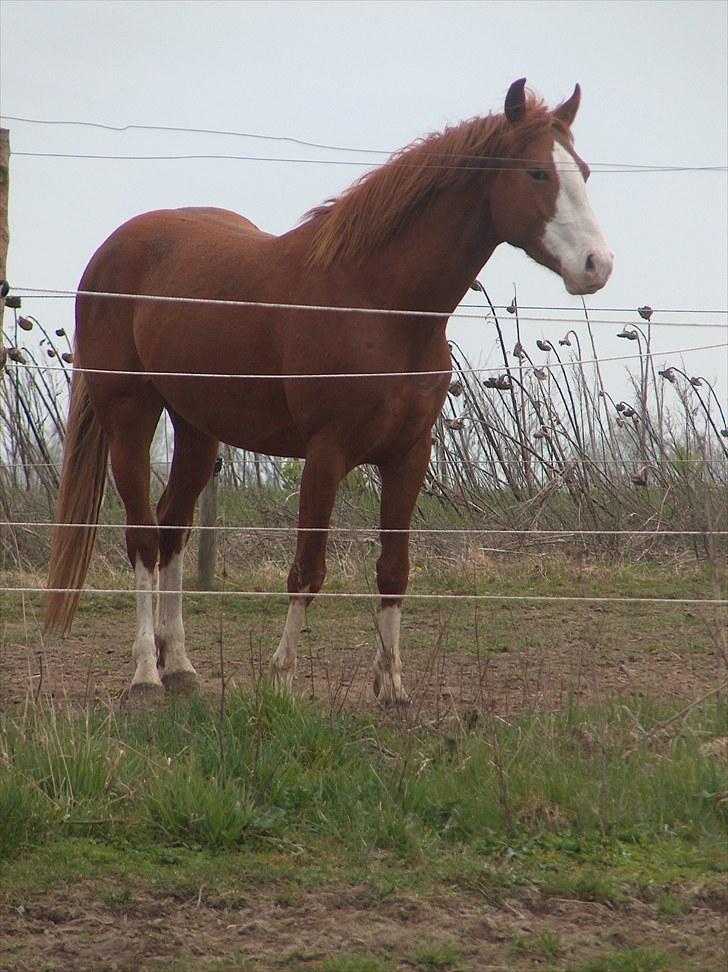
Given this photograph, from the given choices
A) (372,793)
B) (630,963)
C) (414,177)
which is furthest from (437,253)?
(630,963)

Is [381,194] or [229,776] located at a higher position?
[381,194]

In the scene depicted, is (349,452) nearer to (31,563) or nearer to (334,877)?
(334,877)

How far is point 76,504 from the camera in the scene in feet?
18.7

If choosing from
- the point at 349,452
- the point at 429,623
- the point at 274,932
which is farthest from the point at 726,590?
the point at 274,932

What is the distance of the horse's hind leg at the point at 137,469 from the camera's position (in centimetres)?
538

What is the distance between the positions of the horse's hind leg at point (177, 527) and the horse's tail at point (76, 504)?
1.07 feet

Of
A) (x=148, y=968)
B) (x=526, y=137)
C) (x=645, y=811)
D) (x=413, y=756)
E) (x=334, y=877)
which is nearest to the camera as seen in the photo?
(x=148, y=968)

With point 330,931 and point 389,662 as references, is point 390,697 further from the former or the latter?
point 330,931

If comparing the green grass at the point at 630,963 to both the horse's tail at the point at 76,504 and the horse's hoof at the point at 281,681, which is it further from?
the horse's tail at the point at 76,504

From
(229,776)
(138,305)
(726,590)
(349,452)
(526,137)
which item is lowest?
(229,776)

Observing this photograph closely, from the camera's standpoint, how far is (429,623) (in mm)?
6430

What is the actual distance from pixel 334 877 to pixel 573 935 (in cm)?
62

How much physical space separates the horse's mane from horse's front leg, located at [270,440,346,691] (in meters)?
0.78

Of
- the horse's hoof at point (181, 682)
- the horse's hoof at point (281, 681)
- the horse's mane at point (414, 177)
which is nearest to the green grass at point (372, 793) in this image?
the horse's hoof at point (281, 681)
